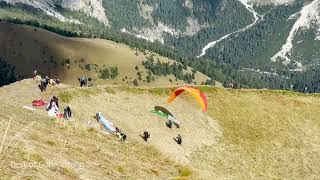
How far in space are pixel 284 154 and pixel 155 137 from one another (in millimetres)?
19632

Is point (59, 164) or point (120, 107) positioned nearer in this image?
point (59, 164)

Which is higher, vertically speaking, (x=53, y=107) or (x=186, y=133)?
(x=53, y=107)

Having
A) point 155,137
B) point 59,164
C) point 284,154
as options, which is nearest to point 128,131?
point 155,137

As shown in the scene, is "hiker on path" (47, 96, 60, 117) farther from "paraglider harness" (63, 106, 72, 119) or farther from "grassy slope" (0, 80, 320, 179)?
"grassy slope" (0, 80, 320, 179)

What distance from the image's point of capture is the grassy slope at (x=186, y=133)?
168ft

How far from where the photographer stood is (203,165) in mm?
73000

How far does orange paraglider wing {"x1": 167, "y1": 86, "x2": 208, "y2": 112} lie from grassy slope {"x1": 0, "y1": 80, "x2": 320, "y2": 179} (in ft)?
6.66

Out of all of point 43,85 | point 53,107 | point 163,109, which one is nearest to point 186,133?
point 163,109

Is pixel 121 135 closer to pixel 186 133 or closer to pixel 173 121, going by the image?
pixel 186 133

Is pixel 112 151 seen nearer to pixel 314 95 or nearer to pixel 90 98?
pixel 90 98

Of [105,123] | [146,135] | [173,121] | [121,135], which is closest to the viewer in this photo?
[121,135]

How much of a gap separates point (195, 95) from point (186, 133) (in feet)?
18.2

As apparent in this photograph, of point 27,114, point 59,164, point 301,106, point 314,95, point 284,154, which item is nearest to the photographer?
point 59,164

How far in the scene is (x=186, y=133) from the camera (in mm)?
83750
